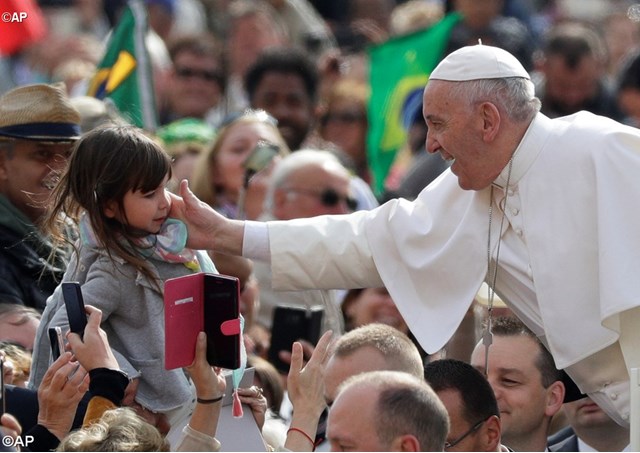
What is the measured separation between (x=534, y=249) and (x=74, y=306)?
1919 mm

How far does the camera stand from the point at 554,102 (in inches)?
472

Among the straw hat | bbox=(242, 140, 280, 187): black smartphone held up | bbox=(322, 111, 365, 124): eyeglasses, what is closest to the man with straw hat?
the straw hat

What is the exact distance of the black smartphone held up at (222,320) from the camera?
5.51m

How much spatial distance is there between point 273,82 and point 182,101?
1.22 meters

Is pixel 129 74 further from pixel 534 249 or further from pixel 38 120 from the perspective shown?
pixel 534 249

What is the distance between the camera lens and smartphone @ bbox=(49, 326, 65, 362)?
5562mm

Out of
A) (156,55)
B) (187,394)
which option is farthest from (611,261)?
(156,55)

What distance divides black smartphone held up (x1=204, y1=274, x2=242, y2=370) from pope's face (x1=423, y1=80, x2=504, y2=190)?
4.16ft

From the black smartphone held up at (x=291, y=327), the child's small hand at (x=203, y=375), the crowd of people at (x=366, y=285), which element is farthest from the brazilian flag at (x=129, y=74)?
the child's small hand at (x=203, y=375)

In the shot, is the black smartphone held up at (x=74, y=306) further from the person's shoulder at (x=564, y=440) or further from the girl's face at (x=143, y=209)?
the person's shoulder at (x=564, y=440)

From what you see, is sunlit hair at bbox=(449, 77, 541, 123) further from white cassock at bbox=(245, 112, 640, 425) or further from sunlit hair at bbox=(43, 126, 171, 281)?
sunlit hair at bbox=(43, 126, 171, 281)

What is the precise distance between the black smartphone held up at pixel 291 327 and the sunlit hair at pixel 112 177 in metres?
2.10

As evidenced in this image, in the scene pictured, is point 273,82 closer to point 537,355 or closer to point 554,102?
point 554,102

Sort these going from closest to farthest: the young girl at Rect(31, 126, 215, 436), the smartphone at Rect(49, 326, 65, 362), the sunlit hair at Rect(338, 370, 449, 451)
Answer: the sunlit hair at Rect(338, 370, 449, 451) < the smartphone at Rect(49, 326, 65, 362) < the young girl at Rect(31, 126, 215, 436)
